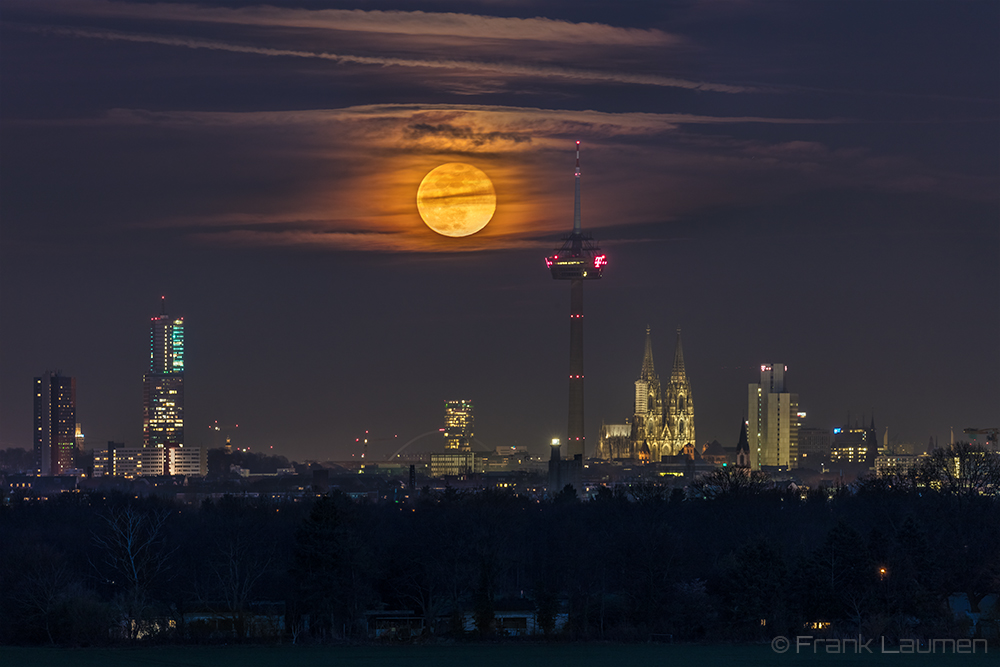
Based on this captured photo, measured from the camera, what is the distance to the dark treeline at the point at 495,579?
69.6 meters

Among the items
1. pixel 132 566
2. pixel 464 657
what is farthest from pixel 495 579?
pixel 132 566

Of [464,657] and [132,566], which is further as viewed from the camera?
[132,566]

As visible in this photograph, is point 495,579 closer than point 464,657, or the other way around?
point 464,657

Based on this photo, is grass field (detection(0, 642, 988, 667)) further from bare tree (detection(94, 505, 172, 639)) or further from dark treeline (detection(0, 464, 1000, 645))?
bare tree (detection(94, 505, 172, 639))

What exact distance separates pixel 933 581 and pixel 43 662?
4346 cm

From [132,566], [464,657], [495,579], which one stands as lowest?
[464,657]

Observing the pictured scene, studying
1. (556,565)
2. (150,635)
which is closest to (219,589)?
(150,635)

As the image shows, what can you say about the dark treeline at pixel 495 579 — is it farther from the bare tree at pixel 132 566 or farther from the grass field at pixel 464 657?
the grass field at pixel 464 657

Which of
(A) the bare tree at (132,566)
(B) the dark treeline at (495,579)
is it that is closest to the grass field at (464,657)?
(B) the dark treeline at (495,579)

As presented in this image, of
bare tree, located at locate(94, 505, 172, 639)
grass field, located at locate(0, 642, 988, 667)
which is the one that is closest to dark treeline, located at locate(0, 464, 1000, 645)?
bare tree, located at locate(94, 505, 172, 639)

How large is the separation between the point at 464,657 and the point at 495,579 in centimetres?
1514

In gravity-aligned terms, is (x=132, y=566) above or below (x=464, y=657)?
above

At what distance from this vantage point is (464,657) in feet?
208

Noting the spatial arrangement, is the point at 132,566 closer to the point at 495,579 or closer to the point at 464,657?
the point at 495,579
